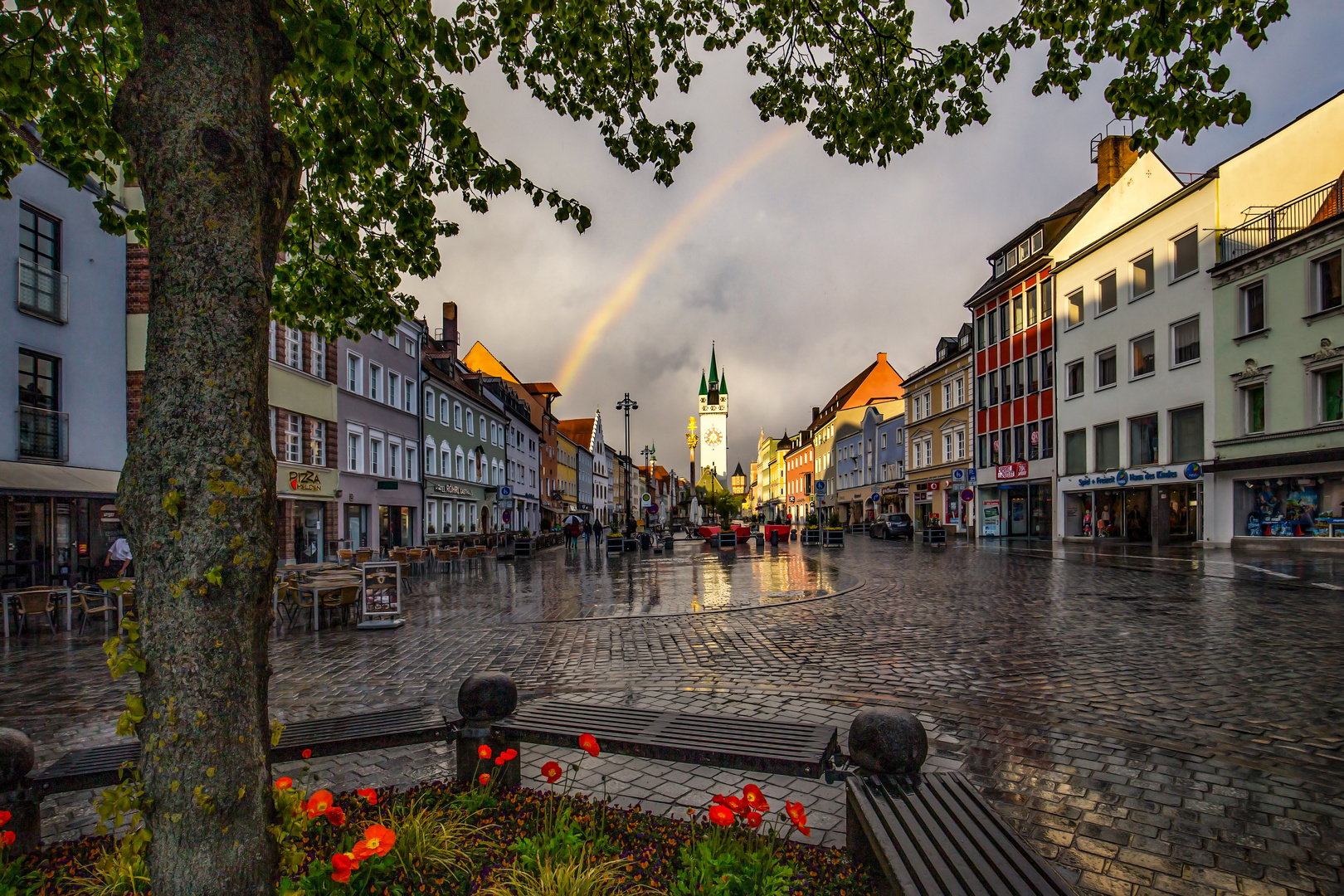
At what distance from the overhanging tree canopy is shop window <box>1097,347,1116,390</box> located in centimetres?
3049

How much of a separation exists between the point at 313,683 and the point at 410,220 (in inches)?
186

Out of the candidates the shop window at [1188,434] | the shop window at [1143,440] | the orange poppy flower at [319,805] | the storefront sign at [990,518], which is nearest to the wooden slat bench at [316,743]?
the orange poppy flower at [319,805]

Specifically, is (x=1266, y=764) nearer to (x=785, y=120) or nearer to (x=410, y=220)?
(x=785, y=120)

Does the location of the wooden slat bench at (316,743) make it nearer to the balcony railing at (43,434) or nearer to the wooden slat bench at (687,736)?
the wooden slat bench at (687,736)

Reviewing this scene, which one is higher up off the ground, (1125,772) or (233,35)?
(233,35)

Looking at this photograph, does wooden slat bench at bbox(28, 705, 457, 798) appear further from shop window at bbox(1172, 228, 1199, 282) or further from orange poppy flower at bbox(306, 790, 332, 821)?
shop window at bbox(1172, 228, 1199, 282)

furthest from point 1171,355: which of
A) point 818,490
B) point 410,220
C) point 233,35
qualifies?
point 233,35

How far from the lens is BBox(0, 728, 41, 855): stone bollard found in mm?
3164

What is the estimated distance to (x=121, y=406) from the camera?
17.2m

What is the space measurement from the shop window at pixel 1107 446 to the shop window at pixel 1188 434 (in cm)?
339

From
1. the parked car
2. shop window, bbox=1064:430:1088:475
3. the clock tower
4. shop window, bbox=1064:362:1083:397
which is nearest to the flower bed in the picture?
shop window, bbox=1064:430:1088:475

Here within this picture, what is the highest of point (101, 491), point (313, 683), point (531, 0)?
point (531, 0)

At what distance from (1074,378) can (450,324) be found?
3377cm

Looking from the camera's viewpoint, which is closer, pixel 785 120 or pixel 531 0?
pixel 531 0
